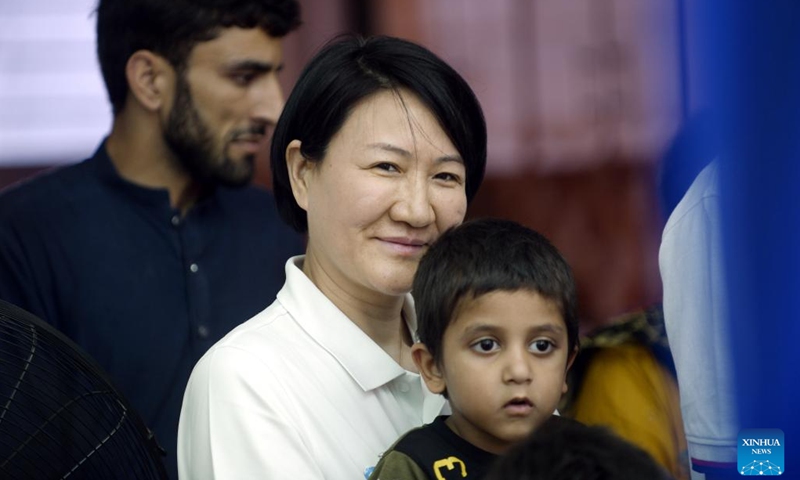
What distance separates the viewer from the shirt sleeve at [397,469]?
1885 mm

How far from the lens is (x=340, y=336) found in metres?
2.22

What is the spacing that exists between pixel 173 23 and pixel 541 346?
184cm

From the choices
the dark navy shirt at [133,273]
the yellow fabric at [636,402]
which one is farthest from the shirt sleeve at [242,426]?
the dark navy shirt at [133,273]

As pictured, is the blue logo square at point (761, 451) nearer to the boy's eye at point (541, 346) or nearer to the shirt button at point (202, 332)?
the boy's eye at point (541, 346)

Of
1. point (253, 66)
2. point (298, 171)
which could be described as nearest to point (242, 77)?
point (253, 66)

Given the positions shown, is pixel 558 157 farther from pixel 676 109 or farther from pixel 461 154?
pixel 676 109

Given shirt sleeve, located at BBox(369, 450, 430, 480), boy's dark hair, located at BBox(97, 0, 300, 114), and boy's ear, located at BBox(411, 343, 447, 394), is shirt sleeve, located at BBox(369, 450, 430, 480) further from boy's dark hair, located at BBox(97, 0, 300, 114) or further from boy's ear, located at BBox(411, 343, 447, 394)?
boy's dark hair, located at BBox(97, 0, 300, 114)

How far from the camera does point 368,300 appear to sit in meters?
2.30

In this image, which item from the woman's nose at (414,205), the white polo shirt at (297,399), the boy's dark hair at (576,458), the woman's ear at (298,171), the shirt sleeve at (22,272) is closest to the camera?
the boy's dark hair at (576,458)

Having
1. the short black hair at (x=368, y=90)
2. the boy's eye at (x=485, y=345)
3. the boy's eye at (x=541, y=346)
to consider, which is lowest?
the boy's eye at (x=541, y=346)

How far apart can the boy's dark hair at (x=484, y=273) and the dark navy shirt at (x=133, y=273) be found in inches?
52.4

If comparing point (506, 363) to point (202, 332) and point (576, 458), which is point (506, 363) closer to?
point (576, 458)

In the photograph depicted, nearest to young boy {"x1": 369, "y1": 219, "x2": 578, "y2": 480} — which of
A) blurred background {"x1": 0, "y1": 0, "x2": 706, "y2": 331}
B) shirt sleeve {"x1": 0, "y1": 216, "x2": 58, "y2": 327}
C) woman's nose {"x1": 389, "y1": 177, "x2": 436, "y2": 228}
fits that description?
woman's nose {"x1": 389, "y1": 177, "x2": 436, "y2": 228}

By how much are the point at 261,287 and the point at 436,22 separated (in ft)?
4.76
